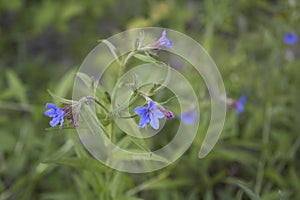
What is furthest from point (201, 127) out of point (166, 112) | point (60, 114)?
point (60, 114)

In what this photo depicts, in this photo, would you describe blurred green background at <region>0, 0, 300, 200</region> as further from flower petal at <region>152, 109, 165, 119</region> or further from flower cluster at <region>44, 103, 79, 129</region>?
flower petal at <region>152, 109, 165, 119</region>

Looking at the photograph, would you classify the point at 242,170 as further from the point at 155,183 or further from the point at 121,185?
the point at 121,185

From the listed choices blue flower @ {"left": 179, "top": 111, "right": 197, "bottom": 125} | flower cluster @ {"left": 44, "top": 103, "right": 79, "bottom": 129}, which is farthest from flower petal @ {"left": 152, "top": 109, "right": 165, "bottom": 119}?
blue flower @ {"left": 179, "top": 111, "right": 197, "bottom": 125}

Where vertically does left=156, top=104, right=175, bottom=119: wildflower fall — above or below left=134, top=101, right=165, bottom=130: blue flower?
below

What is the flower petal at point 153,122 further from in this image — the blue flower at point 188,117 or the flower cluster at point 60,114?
the blue flower at point 188,117

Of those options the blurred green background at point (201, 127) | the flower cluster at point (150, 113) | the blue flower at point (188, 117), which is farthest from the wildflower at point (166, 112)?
the blue flower at point (188, 117)

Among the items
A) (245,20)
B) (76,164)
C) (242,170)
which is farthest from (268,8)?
(76,164)

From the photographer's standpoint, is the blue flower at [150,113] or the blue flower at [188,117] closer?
the blue flower at [150,113]

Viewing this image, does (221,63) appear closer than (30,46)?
Yes
